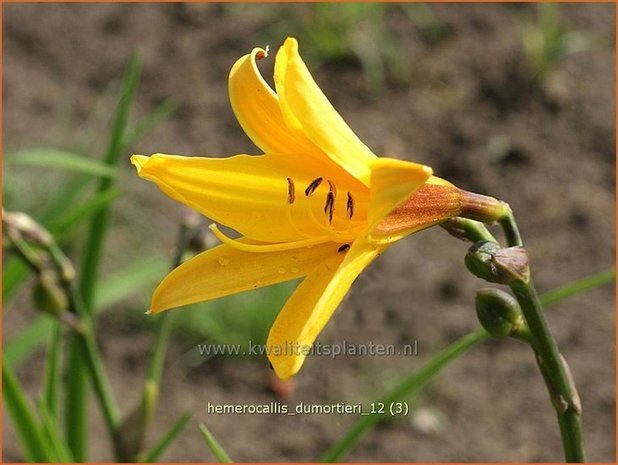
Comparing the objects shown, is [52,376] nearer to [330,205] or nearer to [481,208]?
[330,205]

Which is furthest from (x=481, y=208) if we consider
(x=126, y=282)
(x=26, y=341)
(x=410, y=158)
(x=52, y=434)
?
(x=410, y=158)

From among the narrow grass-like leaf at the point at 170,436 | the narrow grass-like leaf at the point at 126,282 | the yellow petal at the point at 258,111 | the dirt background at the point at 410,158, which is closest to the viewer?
the yellow petal at the point at 258,111

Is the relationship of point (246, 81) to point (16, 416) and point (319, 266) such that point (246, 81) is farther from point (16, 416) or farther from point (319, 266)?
point (16, 416)

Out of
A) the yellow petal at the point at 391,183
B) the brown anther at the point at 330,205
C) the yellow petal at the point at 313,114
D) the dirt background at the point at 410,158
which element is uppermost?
the yellow petal at the point at 313,114

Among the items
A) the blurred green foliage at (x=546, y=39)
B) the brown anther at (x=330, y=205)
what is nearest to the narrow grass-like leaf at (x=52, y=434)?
the brown anther at (x=330, y=205)

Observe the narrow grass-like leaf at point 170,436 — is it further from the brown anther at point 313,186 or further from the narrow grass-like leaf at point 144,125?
the narrow grass-like leaf at point 144,125

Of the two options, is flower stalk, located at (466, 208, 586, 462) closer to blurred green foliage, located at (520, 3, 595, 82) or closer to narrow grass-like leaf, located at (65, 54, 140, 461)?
narrow grass-like leaf, located at (65, 54, 140, 461)

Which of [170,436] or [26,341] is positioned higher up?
[170,436]
